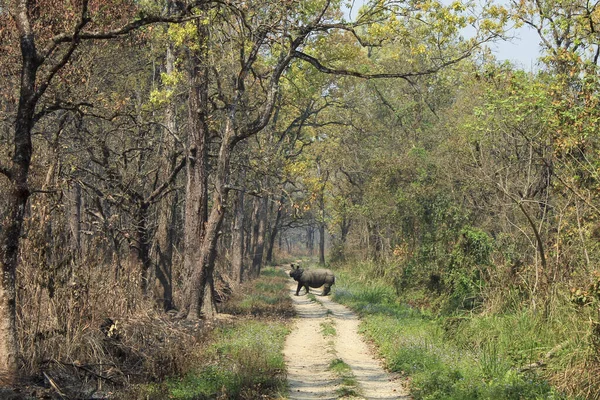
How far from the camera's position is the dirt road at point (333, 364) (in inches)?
451

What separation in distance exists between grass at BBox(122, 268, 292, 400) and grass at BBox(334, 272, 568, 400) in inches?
98.5

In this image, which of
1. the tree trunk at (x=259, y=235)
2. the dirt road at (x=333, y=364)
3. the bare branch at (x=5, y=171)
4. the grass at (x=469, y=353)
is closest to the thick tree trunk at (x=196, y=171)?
the dirt road at (x=333, y=364)

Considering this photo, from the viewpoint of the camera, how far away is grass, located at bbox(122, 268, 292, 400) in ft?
34.1

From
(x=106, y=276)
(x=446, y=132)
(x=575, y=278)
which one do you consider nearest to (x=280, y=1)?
(x=106, y=276)

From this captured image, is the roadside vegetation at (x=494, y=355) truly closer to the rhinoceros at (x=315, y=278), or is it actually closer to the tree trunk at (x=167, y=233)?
the tree trunk at (x=167, y=233)

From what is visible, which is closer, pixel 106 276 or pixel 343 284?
pixel 106 276

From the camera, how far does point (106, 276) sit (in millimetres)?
12852

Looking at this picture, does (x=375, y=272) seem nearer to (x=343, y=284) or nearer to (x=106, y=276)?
(x=343, y=284)

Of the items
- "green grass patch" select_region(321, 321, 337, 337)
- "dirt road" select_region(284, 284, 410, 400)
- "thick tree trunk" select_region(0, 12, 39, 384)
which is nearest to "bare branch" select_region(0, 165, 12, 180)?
"thick tree trunk" select_region(0, 12, 39, 384)

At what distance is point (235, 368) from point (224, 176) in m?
8.36

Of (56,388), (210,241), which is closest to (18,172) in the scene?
(56,388)

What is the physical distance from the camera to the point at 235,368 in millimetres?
11859

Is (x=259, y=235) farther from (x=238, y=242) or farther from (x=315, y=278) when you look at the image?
(x=315, y=278)

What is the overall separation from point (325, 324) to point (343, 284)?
14877 millimetres
